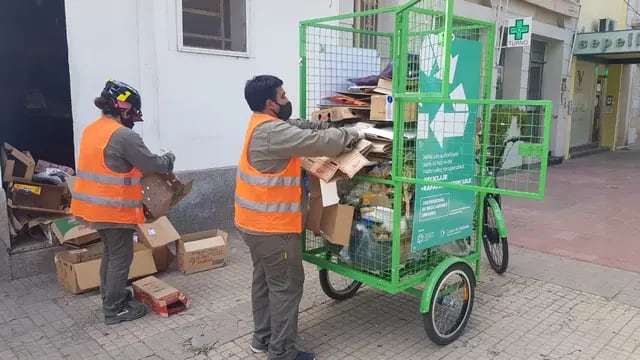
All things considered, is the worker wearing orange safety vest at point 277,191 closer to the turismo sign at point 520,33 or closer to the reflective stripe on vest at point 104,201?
the reflective stripe on vest at point 104,201

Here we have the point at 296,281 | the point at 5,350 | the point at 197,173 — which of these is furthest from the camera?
the point at 197,173

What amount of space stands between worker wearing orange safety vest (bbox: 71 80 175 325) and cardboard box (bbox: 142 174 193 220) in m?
0.09

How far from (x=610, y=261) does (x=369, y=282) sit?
3.44 m

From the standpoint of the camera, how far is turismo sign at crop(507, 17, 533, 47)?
9578 millimetres

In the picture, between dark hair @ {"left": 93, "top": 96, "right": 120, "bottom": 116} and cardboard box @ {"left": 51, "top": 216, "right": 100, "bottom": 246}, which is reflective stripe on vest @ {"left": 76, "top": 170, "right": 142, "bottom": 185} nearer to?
dark hair @ {"left": 93, "top": 96, "right": 120, "bottom": 116}

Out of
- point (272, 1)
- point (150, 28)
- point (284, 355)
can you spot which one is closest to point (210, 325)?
point (284, 355)

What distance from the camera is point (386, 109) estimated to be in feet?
10.7

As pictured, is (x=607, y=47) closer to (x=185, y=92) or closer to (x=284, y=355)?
(x=185, y=92)

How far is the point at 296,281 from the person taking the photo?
316cm

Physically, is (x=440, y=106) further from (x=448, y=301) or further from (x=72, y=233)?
(x=72, y=233)

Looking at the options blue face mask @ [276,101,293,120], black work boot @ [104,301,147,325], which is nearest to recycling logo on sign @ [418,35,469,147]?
blue face mask @ [276,101,293,120]

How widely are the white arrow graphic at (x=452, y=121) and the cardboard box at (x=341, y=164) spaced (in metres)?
0.51

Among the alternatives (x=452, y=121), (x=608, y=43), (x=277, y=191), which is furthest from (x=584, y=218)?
(x=608, y=43)

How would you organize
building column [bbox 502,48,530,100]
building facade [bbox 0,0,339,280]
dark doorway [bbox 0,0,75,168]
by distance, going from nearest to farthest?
1. building facade [bbox 0,0,339,280]
2. dark doorway [bbox 0,0,75,168]
3. building column [bbox 502,48,530,100]
